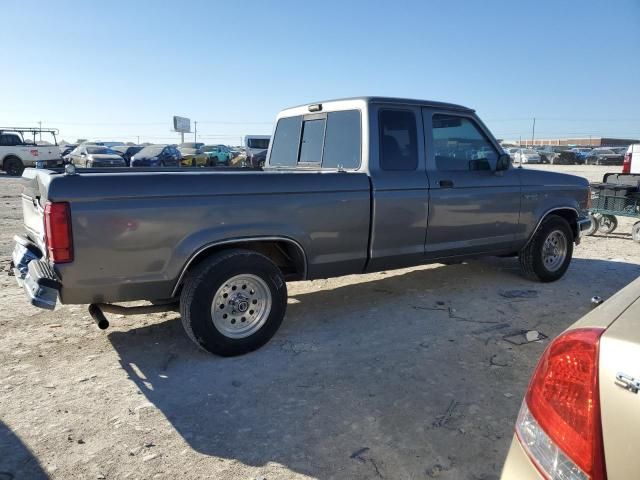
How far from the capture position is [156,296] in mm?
3555

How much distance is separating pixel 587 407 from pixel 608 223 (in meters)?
9.99

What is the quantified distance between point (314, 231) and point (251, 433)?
1725 mm

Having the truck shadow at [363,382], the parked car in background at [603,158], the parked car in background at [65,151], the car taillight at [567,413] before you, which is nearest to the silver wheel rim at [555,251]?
the truck shadow at [363,382]

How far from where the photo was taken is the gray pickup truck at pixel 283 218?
3.26m

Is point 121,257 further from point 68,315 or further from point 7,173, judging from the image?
point 7,173

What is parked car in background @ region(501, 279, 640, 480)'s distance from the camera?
1.22 metres

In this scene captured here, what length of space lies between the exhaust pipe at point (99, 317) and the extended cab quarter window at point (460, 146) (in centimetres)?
331

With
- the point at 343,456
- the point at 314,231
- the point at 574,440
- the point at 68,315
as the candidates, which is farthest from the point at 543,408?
the point at 68,315

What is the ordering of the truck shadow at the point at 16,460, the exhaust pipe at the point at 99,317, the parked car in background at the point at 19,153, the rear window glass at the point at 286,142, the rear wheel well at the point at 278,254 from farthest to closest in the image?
1. the parked car in background at the point at 19,153
2. the rear window glass at the point at 286,142
3. the rear wheel well at the point at 278,254
4. the exhaust pipe at the point at 99,317
5. the truck shadow at the point at 16,460

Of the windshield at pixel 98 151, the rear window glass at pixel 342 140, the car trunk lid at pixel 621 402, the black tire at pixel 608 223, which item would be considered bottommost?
the black tire at pixel 608 223

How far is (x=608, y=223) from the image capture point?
32.4ft

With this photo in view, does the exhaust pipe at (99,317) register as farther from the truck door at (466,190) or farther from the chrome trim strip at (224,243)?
the truck door at (466,190)

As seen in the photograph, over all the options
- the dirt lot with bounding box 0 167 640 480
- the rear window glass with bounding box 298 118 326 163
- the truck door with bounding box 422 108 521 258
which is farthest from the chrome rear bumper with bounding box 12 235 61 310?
the truck door with bounding box 422 108 521 258

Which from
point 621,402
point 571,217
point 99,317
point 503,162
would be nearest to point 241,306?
point 99,317
